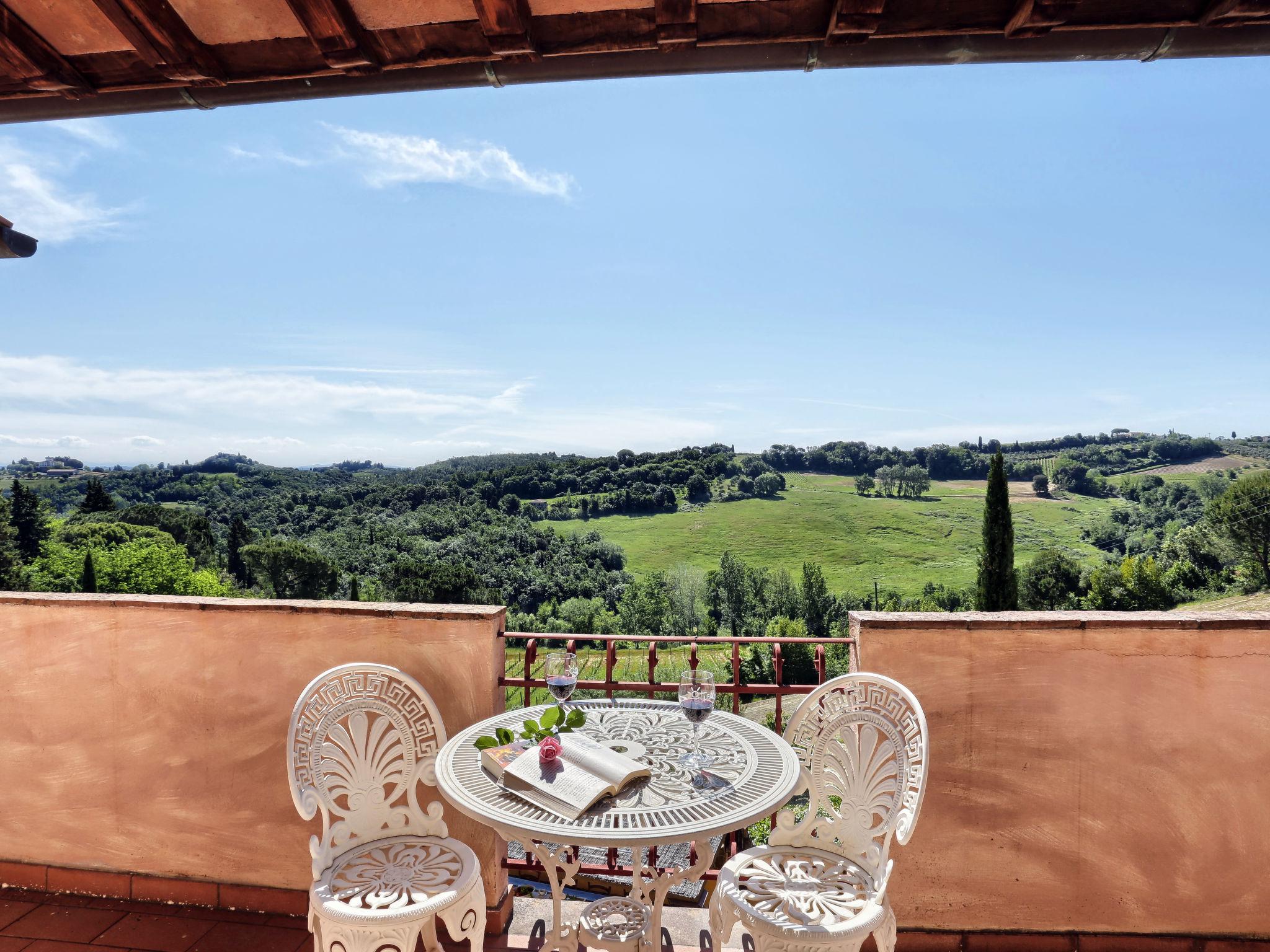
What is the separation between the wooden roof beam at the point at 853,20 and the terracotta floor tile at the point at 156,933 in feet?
9.00

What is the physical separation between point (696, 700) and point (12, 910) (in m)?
2.23

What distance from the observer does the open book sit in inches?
50.8

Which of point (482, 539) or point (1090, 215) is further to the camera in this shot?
point (1090, 215)

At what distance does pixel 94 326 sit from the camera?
60.7 metres

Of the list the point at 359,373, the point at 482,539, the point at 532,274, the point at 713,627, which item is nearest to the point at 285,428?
the point at 359,373

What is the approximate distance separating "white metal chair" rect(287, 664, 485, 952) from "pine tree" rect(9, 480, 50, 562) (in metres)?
46.7

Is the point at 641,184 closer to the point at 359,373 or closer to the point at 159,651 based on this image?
the point at 159,651

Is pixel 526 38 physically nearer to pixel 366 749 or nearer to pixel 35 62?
pixel 35 62

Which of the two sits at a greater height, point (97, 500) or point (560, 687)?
point (97, 500)

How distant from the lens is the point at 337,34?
1255 millimetres

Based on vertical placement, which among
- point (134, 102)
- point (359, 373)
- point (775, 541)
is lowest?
point (775, 541)

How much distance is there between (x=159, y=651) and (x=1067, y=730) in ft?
8.80

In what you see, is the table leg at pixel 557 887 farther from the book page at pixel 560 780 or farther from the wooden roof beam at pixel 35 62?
the wooden roof beam at pixel 35 62

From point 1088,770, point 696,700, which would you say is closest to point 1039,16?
point 696,700
